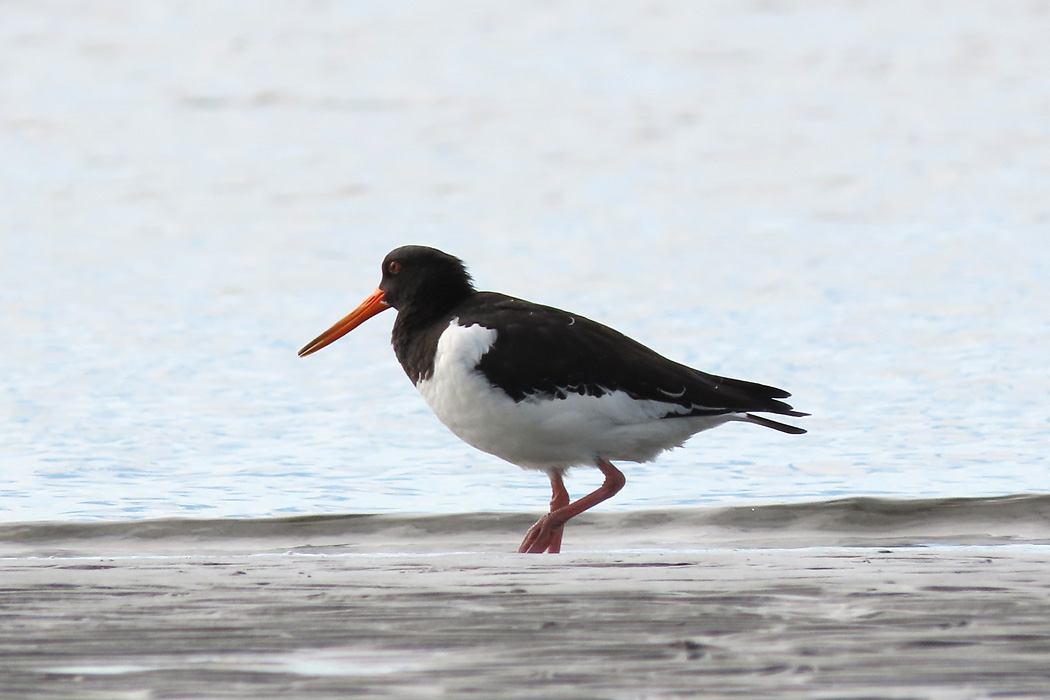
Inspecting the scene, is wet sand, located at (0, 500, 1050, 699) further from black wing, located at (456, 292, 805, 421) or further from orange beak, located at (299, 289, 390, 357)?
orange beak, located at (299, 289, 390, 357)

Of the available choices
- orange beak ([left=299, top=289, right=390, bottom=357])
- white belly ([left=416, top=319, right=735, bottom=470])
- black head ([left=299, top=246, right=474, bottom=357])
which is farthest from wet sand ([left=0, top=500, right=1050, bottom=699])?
orange beak ([left=299, top=289, right=390, bottom=357])

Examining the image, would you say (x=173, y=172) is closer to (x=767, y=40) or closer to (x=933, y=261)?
(x=933, y=261)

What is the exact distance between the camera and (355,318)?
254 inches

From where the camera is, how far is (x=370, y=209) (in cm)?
1350

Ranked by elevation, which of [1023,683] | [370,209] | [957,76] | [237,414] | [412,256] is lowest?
[1023,683]

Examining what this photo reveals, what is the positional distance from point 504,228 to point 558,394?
7395 mm

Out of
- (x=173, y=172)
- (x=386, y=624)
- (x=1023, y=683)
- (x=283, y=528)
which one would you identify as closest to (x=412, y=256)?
(x=283, y=528)

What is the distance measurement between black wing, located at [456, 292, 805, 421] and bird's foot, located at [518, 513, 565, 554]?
44 cm

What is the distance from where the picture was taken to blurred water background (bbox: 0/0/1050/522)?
22.9 ft

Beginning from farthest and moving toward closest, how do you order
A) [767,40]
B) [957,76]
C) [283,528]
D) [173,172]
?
1. [767,40]
2. [957,76]
3. [173,172]
4. [283,528]

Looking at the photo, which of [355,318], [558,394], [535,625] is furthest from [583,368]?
[535,625]

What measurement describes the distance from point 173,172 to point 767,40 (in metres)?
8.53

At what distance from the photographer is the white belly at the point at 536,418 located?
17.4ft

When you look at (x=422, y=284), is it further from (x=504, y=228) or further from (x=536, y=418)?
(x=504, y=228)
